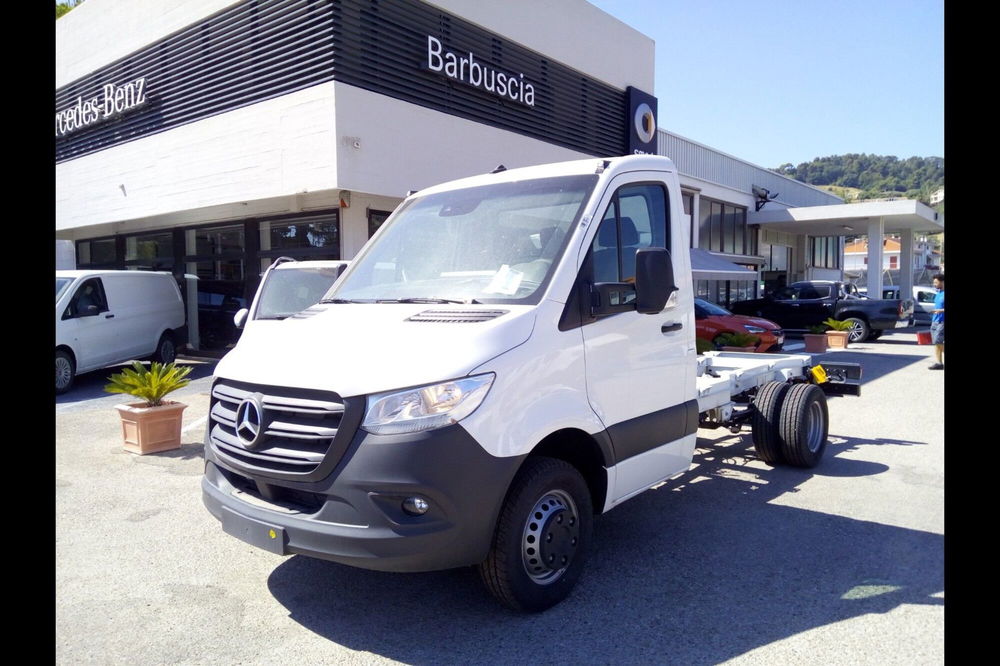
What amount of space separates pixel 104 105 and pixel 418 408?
17008 millimetres

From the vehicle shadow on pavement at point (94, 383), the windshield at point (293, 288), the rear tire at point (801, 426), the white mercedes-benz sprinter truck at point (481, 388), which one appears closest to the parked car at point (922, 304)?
the rear tire at point (801, 426)

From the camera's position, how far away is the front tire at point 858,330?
19438 mm

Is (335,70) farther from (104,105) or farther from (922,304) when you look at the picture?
(922,304)

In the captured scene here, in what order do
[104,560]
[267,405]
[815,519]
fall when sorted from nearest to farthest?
[267,405] → [104,560] → [815,519]

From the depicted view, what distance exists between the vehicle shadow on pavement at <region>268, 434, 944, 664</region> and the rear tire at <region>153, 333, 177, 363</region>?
416 inches

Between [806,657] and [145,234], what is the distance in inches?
742

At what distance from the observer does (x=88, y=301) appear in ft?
39.1

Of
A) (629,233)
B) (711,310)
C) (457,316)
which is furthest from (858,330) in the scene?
(457,316)

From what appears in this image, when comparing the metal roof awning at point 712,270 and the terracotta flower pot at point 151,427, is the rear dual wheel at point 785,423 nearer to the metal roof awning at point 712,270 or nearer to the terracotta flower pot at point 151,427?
the terracotta flower pot at point 151,427

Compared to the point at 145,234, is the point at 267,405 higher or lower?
Answer: lower

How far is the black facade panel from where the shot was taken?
38.7ft
